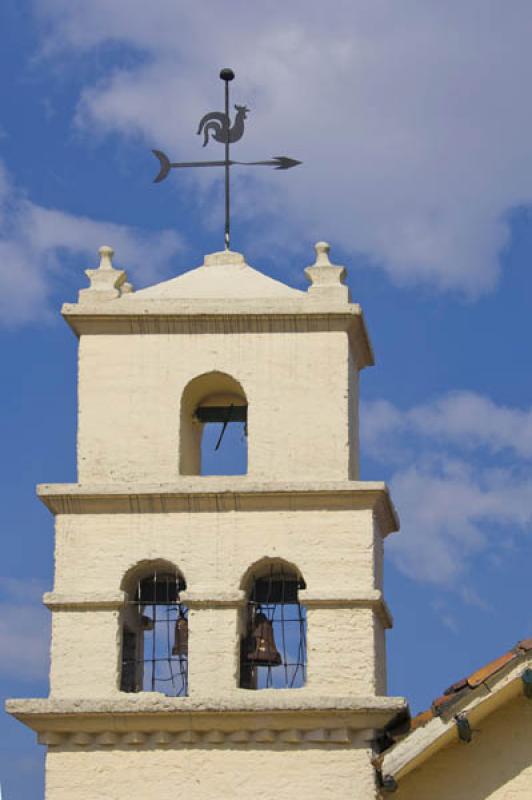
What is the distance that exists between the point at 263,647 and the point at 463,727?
226 centimetres

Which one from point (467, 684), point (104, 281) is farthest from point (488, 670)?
point (104, 281)

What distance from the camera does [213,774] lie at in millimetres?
20578

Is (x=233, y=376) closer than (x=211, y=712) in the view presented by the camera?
No

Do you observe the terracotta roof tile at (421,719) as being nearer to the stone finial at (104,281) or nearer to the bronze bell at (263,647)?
the bronze bell at (263,647)

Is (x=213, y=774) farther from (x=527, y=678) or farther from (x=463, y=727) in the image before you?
(x=527, y=678)

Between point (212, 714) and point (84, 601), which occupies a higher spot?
point (84, 601)

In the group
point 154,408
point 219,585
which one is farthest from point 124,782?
point 154,408

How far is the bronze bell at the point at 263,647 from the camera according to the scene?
21469 millimetres

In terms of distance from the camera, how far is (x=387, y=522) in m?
22.5

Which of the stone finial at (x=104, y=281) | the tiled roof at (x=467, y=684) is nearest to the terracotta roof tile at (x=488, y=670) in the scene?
the tiled roof at (x=467, y=684)

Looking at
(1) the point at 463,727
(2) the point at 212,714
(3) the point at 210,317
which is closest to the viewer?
(1) the point at 463,727

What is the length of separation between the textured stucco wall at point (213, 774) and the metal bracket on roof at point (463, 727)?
3.06 feet

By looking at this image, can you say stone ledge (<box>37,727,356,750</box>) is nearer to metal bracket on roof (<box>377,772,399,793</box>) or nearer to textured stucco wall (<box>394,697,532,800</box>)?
metal bracket on roof (<box>377,772,399,793</box>)

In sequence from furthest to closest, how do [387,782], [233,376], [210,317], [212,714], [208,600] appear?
[210,317]
[233,376]
[208,600]
[212,714]
[387,782]
